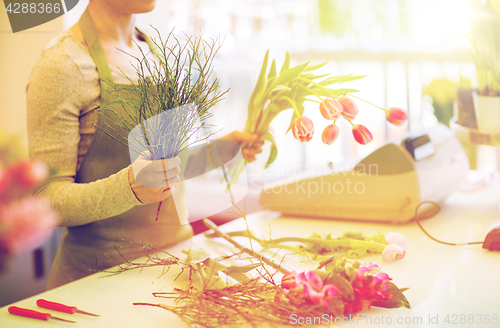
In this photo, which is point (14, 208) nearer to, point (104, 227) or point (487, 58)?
point (104, 227)

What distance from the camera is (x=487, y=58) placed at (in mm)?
831

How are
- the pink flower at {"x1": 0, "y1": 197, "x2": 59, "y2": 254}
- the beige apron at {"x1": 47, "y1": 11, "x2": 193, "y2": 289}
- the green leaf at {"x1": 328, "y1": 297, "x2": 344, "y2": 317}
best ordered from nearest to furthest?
the pink flower at {"x1": 0, "y1": 197, "x2": 59, "y2": 254}
the green leaf at {"x1": 328, "y1": 297, "x2": 344, "y2": 317}
the beige apron at {"x1": 47, "y1": 11, "x2": 193, "y2": 289}

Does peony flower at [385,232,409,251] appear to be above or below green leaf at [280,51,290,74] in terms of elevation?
below

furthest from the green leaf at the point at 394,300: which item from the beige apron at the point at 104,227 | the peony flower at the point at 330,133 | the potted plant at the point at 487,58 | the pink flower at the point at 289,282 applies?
the potted plant at the point at 487,58

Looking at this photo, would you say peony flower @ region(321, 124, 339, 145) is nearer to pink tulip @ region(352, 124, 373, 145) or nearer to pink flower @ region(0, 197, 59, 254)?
pink tulip @ region(352, 124, 373, 145)

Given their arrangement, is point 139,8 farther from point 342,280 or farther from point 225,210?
point 342,280

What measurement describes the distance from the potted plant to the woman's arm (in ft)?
2.53

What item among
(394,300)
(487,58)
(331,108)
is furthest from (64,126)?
(487,58)

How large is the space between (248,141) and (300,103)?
13 centimetres

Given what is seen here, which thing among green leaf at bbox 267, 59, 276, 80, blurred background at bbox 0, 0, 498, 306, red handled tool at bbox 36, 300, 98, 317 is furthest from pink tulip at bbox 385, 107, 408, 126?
blurred background at bbox 0, 0, 498, 306

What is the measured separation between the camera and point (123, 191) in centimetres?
55

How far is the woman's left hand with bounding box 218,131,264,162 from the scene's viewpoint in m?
0.73

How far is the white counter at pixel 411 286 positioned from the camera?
0.46 meters

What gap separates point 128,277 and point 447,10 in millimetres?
1982
